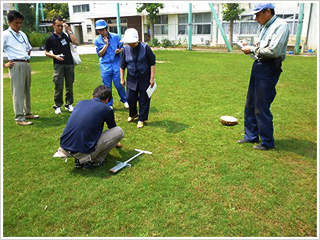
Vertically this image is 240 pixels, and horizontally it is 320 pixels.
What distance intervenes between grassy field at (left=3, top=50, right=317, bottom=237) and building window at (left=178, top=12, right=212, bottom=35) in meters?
22.9

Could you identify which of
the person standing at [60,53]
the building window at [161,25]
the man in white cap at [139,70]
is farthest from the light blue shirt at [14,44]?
the building window at [161,25]

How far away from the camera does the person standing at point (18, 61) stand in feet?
16.0

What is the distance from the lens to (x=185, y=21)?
28000 millimetres

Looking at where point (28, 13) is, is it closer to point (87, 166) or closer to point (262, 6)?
point (87, 166)

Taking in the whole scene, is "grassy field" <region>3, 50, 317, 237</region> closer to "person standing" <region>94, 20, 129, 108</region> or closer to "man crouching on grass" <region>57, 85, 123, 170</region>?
"man crouching on grass" <region>57, 85, 123, 170</region>

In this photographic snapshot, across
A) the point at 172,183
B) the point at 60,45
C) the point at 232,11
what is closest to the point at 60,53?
the point at 60,45

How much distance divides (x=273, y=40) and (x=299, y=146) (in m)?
1.85

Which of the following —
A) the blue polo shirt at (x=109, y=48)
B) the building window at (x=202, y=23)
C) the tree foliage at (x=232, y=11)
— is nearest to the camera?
the blue polo shirt at (x=109, y=48)

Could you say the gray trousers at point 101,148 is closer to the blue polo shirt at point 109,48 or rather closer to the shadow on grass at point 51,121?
the shadow on grass at point 51,121

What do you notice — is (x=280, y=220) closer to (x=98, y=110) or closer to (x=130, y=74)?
(x=98, y=110)

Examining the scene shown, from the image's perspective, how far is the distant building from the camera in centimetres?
2052

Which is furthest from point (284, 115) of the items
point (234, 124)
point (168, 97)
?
point (168, 97)

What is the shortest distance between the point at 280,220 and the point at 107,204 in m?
1.86

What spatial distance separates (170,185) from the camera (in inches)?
129
